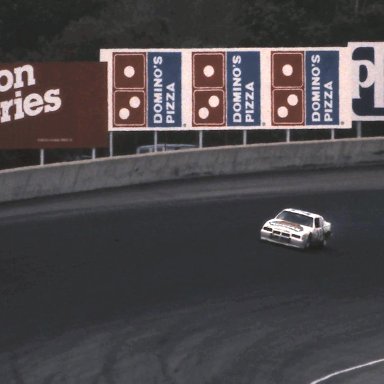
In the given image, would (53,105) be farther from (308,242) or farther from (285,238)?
(308,242)

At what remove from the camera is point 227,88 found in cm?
4816

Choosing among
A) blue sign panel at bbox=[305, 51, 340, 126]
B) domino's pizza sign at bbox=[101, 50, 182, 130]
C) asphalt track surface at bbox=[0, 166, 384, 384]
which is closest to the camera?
asphalt track surface at bbox=[0, 166, 384, 384]

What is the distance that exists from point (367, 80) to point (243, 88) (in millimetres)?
4017

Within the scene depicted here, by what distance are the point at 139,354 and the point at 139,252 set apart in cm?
910

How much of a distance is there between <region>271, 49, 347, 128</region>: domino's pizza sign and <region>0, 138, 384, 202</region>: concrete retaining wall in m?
1.37

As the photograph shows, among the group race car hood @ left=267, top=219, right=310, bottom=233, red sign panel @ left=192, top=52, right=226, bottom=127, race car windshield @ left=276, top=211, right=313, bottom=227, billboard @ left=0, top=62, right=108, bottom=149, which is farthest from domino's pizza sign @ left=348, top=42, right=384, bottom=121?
race car hood @ left=267, top=219, right=310, bottom=233

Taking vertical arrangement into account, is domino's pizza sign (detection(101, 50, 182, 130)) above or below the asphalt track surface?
above

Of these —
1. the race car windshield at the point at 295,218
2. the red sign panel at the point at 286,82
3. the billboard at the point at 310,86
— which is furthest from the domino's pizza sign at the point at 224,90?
the race car windshield at the point at 295,218

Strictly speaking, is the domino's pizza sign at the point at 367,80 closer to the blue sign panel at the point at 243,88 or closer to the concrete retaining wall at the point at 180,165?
the concrete retaining wall at the point at 180,165

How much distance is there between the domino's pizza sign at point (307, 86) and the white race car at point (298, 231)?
420 inches

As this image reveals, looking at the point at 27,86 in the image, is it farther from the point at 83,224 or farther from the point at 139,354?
the point at 139,354

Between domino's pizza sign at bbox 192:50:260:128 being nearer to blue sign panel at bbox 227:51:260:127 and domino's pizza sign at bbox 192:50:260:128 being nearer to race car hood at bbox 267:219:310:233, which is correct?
blue sign panel at bbox 227:51:260:127

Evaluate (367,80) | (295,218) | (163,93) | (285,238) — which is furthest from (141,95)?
(285,238)

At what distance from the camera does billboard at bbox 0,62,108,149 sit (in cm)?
4709
